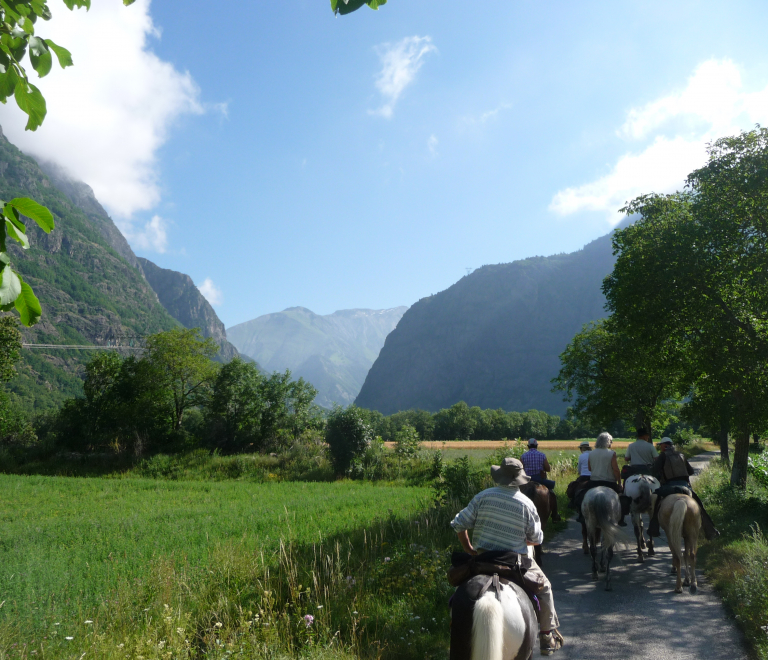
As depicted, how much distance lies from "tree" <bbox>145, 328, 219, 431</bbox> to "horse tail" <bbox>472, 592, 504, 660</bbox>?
3790 centimetres

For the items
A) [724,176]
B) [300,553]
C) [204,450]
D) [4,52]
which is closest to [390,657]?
[300,553]

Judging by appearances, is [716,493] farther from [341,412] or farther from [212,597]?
[341,412]

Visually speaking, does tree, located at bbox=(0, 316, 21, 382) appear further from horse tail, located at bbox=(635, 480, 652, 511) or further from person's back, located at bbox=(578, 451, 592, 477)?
horse tail, located at bbox=(635, 480, 652, 511)

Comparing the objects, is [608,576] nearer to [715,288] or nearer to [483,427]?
[715,288]

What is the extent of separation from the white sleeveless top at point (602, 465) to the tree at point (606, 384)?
51.8 feet

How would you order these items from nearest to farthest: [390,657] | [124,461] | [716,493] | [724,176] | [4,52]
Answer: [4,52]
[390,657]
[724,176]
[716,493]
[124,461]

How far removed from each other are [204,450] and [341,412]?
36.9 ft

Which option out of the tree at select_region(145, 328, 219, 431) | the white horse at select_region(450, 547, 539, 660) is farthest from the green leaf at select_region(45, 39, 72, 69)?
the tree at select_region(145, 328, 219, 431)

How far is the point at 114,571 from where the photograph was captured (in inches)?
318

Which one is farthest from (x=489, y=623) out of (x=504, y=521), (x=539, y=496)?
(x=539, y=496)

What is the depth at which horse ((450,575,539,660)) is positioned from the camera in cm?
374

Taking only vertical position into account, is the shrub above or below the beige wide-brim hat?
below

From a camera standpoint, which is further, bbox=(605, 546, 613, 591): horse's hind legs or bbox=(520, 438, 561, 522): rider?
bbox=(520, 438, 561, 522): rider

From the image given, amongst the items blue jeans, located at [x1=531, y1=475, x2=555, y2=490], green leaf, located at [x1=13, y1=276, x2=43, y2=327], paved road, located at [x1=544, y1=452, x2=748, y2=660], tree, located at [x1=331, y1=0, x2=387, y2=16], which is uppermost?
tree, located at [x1=331, y1=0, x2=387, y2=16]
